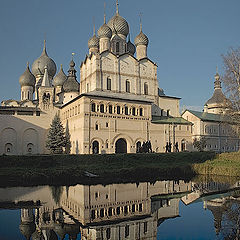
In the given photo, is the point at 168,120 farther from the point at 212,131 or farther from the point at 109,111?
the point at 109,111

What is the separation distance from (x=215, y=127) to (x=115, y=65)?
16.9 metres

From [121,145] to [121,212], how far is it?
860 inches

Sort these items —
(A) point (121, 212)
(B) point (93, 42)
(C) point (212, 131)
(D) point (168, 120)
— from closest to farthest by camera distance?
(A) point (121, 212)
(D) point (168, 120)
(C) point (212, 131)
(B) point (93, 42)

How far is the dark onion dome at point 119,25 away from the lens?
132 feet

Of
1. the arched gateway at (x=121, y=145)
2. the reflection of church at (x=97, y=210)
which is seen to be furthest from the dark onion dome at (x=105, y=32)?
the reflection of church at (x=97, y=210)

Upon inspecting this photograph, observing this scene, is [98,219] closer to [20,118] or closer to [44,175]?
[44,175]

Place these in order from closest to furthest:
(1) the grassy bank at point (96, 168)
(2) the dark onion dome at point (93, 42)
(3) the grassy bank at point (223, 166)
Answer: (1) the grassy bank at point (96, 168) < (3) the grassy bank at point (223, 166) < (2) the dark onion dome at point (93, 42)

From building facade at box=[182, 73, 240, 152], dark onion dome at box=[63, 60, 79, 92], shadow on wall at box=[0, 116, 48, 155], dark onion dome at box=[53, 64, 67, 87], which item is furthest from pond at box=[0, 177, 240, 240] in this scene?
dark onion dome at box=[53, 64, 67, 87]

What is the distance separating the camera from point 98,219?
34.1 ft

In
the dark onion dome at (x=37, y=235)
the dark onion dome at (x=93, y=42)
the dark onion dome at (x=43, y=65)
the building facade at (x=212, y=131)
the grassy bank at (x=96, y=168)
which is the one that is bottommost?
the dark onion dome at (x=37, y=235)

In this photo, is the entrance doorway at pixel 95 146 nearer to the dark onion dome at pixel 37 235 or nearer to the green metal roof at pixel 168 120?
the green metal roof at pixel 168 120

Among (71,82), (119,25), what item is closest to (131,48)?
(119,25)

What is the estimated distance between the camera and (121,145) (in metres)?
33.2

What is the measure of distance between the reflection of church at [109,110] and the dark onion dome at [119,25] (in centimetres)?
14
